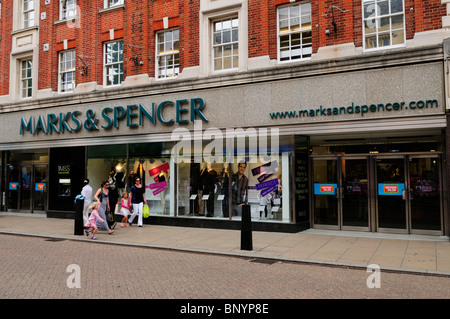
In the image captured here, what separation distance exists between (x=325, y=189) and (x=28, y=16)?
1747cm

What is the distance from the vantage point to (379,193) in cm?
1165

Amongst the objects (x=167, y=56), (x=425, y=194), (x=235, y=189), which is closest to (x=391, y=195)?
(x=425, y=194)

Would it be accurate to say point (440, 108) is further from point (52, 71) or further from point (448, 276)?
point (52, 71)

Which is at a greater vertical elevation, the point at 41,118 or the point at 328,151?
the point at 41,118

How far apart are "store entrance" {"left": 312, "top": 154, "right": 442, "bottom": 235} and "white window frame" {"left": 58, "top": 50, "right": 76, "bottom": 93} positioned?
1199 centimetres

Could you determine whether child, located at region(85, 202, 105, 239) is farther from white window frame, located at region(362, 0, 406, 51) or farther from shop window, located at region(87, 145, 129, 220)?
white window frame, located at region(362, 0, 406, 51)

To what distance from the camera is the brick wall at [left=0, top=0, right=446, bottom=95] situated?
11.5 m

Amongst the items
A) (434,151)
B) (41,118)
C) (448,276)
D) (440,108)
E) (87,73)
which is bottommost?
(448,276)

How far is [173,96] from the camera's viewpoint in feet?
46.7

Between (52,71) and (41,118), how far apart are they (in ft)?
7.61

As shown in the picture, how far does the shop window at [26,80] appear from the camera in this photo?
1912 centimetres

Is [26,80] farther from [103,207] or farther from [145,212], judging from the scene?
[103,207]

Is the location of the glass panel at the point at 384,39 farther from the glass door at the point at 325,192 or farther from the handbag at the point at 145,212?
the handbag at the point at 145,212
